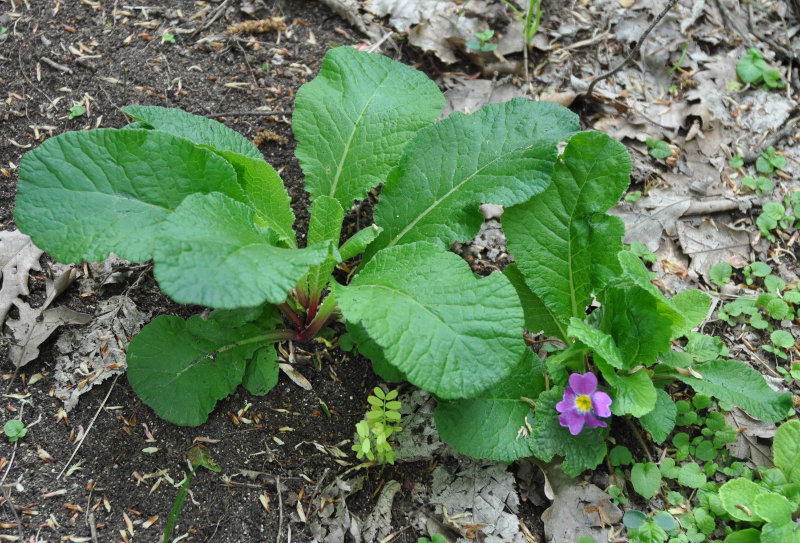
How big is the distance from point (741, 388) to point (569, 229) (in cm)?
87

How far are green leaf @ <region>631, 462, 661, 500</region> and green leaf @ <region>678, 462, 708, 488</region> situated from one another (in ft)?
0.34

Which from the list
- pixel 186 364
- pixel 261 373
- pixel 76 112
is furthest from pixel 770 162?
pixel 76 112

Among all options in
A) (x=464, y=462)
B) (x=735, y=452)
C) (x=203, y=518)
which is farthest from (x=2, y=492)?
(x=735, y=452)

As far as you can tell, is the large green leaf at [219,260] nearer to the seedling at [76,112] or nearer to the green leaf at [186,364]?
the green leaf at [186,364]

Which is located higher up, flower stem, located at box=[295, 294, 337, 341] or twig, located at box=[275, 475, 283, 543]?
flower stem, located at box=[295, 294, 337, 341]

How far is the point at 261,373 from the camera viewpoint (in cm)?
259

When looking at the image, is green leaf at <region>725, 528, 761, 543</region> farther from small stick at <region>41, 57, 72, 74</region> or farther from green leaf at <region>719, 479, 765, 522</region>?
small stick at <region>41, 57, 72, 74</region>

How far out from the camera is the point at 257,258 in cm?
205

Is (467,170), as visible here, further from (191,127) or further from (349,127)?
(191,127)

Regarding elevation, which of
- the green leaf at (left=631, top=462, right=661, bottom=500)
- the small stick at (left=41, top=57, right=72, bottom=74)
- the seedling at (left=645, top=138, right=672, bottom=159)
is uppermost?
the small stick at (left=41, top=57, right=72, bottom=74)

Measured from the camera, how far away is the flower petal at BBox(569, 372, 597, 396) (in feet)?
7.97

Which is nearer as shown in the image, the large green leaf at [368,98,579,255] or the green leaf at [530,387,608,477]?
the green leaf at [530,387,608,477]

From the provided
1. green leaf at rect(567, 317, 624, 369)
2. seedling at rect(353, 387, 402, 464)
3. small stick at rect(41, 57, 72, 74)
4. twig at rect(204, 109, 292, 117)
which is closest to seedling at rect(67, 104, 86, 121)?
small stick at rect(41, 57, 72, 74)

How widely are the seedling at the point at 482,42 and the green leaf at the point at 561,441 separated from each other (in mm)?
1987
